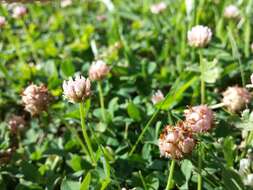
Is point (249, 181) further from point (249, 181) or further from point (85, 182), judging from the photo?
point (85, 182)

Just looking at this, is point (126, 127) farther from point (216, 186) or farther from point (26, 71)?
point (26, 71)

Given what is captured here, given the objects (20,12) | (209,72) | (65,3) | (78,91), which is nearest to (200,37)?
(209,72)

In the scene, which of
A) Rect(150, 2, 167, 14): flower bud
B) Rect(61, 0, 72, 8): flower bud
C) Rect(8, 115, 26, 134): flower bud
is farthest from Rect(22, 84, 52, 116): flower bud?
Rect(61, 0, 72, 8): flower bud

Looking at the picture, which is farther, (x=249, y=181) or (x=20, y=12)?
(x=20, y=12)

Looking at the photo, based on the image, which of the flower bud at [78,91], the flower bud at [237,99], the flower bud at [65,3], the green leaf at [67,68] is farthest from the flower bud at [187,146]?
the flower bud at [65,3]

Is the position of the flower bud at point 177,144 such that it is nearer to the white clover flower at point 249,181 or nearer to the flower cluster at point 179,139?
the flower cluster at point 179,139

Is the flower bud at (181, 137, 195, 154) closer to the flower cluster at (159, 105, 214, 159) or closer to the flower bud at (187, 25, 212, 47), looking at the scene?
the flower cluster at (159, 105, 214, 159)

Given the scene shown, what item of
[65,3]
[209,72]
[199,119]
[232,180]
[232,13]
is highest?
[65,3]

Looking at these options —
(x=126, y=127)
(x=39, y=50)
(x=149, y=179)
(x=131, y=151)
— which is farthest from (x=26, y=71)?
(x=149, y=179)
